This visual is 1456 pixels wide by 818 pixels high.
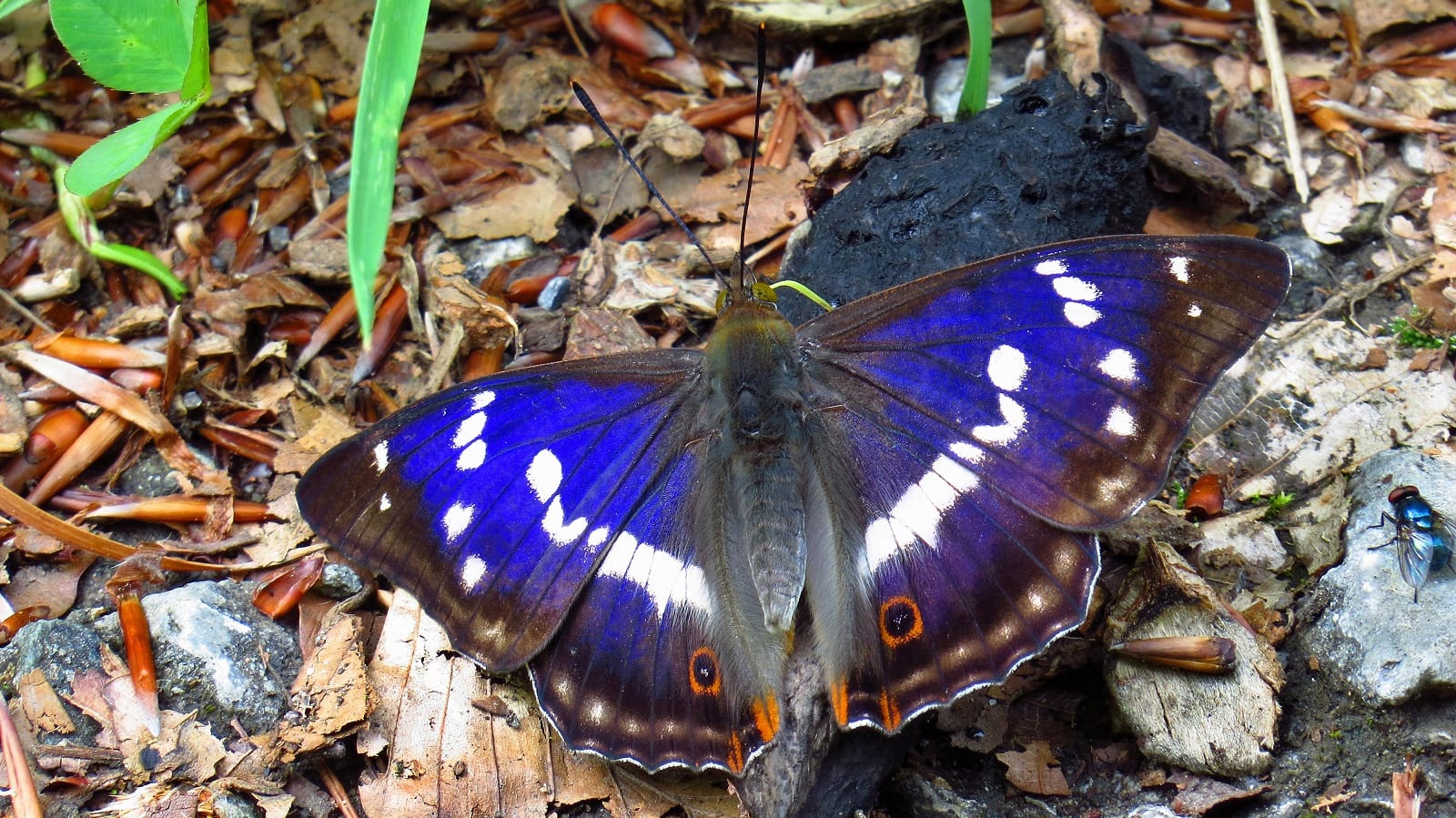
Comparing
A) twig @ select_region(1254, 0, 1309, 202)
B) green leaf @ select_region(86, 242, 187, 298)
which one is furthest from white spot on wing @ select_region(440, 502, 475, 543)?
twig @ select_region(1254, 0, 1309, 202)

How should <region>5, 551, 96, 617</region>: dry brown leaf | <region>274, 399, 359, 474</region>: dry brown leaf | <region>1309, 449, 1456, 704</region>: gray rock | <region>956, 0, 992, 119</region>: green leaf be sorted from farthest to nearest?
<region>274, 399, 359, 474</region>: dry brown leaf < <region>956, 0, 992, 119</region>: green leaf < <region>5, 551, 96, 617</region>: dry brown leaf < <region>1309, 449, 1456, 704</region>: gray rock

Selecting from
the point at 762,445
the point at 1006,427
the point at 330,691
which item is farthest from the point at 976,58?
the point at 330,691

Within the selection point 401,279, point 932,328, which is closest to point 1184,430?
point 932,328

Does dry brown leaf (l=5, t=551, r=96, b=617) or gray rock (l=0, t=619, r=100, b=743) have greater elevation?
gray rock (l=0, t=619, r=100, b=743)

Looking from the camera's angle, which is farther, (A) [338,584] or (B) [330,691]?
(A) [338,584]

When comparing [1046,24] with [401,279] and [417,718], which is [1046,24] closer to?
[401,279]

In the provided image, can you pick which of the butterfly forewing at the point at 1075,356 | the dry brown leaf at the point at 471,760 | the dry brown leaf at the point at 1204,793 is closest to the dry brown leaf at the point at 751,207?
the butterfly forewing at the point at 1075,356

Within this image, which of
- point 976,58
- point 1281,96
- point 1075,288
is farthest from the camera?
point 1281,96

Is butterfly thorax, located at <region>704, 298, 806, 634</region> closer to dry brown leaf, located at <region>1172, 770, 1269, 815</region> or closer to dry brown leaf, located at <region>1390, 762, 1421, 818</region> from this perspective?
dry brown leaf, located at <region>1172, 770, 1269, 815</region>

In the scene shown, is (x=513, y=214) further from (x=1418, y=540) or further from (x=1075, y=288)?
(x=1418, y=540)
